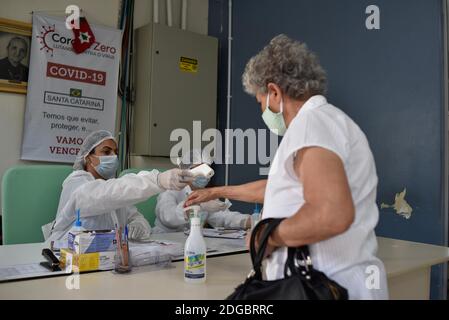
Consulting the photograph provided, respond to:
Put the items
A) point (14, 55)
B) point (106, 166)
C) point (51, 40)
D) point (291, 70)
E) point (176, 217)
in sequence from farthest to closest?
point (51, 40), point (14, 55), point (176, 217), point (106, 166), point (291, 70)

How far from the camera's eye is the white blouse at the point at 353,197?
96cm

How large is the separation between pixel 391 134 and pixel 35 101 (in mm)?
2486

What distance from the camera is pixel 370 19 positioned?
2674 mm

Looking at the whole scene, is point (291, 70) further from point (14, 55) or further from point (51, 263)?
point (14, 55)

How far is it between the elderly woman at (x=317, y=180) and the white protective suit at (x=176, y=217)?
1.43 m

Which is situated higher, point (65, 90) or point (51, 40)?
point (51, 40)

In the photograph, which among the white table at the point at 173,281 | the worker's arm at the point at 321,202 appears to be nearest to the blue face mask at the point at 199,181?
the white table at the point at 173,281

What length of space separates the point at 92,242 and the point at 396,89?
1.99 m

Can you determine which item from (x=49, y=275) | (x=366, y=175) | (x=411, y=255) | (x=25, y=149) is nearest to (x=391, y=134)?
(x=411, y=255)

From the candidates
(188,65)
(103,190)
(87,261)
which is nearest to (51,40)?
(188,65)

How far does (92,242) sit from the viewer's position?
1.37m

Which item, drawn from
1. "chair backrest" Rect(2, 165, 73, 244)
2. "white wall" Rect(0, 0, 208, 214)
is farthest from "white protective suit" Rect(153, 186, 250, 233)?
"white wall" Rect(0, 0, 208, 214)

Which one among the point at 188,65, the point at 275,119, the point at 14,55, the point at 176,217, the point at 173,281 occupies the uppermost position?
the point at 188,65

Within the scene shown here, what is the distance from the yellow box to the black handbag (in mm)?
583
